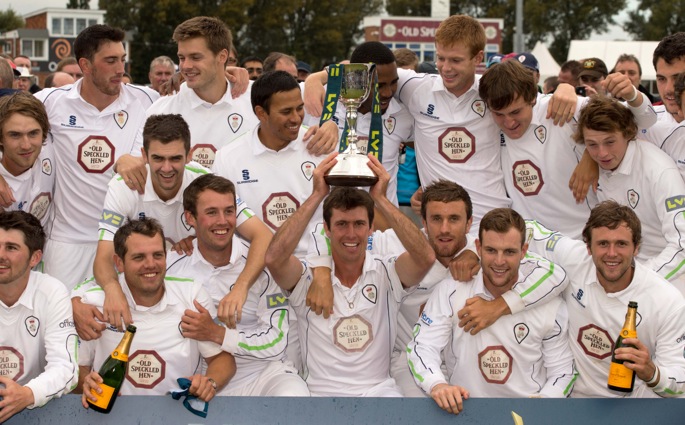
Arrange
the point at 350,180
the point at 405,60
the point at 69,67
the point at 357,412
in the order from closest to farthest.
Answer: the point at 357,412 → the point at 350,180 → the point at 405,60 → the point at 69,67

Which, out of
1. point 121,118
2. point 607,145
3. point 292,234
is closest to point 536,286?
point 607,145

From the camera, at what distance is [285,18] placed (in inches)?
1930

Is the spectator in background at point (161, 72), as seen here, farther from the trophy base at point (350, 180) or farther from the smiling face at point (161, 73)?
the trophy base at point (350, 180)

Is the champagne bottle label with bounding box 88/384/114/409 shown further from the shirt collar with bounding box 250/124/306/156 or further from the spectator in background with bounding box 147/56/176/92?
the spectator in background with bounding box 147/56/176/92

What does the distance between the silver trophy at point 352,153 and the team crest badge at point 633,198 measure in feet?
5.95

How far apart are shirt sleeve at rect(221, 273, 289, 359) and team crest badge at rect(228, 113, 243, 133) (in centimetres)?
143

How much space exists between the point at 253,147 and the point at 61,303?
166 centimetres

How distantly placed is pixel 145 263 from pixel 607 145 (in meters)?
2.84

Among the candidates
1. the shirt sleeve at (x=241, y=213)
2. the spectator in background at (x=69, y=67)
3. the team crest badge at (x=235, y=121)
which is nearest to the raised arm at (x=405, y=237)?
the shirt sleeve at (x=241, y=213)

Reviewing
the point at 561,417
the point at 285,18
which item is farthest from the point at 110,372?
the point at 285,18

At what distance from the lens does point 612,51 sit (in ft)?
85.6

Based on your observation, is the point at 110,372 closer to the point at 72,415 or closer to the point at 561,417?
the point at 72,415

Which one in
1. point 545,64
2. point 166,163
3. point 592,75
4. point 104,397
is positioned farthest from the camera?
point 545,64

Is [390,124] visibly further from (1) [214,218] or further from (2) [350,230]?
(1) [214,218]
